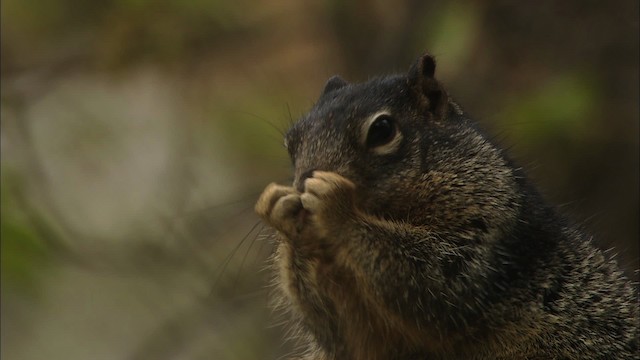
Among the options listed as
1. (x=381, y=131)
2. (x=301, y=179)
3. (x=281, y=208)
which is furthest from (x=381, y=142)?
(x=281, y=208)

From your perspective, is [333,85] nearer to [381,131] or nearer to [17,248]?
[381,131]

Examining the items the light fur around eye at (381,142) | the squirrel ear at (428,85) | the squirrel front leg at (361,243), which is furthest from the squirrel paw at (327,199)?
the squirrel ear at (428,85)

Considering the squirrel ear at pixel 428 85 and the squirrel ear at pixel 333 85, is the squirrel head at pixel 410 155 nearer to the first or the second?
the squirrel ear at pixel 428 85

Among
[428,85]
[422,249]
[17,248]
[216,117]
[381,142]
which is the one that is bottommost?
[422,249]

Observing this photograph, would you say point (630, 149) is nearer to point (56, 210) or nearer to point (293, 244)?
point (56, 210)

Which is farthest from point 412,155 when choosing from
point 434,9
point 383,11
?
point 383,11

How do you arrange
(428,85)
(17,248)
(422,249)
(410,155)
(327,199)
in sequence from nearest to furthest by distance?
(327,199)
(422,249)
(410,155)
(428,85)
(17,248)

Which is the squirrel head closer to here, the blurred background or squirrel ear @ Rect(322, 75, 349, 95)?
squirrel ear @ Rect(322, 75, 349, 95)
